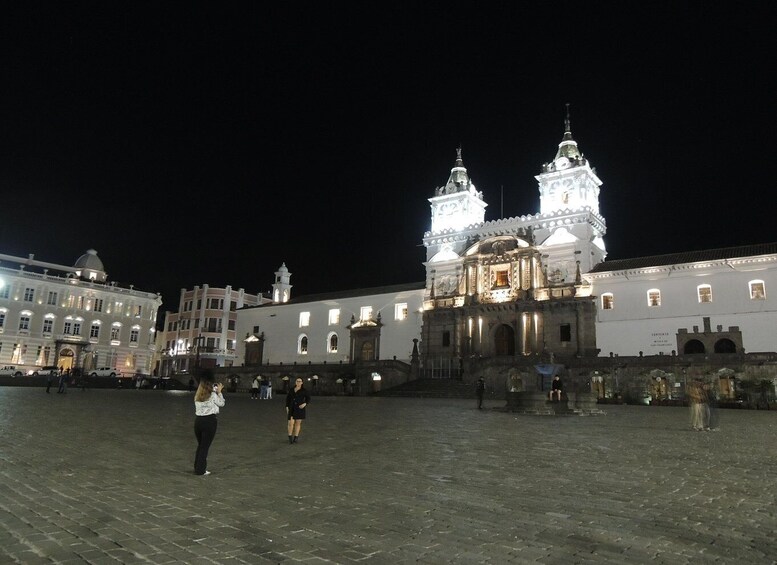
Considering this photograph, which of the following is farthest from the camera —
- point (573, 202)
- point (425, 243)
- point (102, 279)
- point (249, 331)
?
point (102, 279)

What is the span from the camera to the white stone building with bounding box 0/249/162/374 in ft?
209

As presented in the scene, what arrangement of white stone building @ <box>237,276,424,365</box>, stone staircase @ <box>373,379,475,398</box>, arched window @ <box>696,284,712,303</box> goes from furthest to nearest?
white stone building @ <box>237,276,424,365</box> < arched window @ <box>696,284,712,303</box> < stone staircase @ <box>373,379,475,398</box>

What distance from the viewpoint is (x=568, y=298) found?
46.6m

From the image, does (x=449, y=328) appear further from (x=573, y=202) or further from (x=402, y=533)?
(x=402, y=533)

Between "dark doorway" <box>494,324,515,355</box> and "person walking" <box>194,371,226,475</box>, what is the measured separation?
44233 millimetres

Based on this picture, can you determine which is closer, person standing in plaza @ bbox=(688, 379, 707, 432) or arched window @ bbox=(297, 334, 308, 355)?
person standing in plaza @ bbox=(688, 379, 707, 432)

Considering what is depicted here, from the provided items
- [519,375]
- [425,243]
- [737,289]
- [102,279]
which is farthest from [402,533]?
[102,279]

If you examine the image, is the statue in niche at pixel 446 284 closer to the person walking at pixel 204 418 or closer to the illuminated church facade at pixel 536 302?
the illuminated church facade at pixel 536 302

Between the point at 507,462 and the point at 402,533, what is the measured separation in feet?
15.6

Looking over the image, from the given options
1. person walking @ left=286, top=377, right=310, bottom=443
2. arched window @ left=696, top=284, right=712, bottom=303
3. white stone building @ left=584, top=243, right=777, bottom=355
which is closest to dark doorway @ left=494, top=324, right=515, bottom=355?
white stone building @ left=584, top=243, right=777, bottom=355

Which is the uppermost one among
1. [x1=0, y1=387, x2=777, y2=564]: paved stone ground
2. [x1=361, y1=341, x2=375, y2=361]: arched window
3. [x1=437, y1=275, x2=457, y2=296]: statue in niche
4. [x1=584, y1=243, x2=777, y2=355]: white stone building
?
[x1=437, y1=275, x2=457, y2=296]: statue in niche

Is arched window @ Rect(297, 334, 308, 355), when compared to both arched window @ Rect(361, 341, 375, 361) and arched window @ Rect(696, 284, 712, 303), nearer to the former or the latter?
arched window @ Rect(361, 341, 375, 361)

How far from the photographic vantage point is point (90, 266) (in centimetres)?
8069

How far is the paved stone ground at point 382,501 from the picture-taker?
467 centimetres
